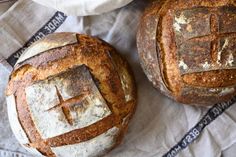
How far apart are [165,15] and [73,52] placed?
0.72ft

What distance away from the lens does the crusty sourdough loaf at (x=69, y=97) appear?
985 millimetres

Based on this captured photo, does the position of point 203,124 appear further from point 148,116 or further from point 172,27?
point 172,27

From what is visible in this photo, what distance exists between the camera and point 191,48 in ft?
3.15

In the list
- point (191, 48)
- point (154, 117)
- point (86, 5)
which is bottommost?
point (154, 117)

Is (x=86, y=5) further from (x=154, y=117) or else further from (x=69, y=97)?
(x=154, y=117)

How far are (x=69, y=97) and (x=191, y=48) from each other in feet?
0.92

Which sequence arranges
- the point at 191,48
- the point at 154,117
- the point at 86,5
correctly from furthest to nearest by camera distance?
the point at 154,117 → the point at 86,5 → the point at 191,48

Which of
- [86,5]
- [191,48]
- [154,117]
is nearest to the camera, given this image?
[191,48]

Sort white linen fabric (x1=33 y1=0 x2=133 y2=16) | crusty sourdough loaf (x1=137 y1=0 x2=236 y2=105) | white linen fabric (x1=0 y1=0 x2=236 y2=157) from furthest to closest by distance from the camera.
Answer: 1. white linen fabric (x1=0 y1=0 x2=236 y2=157)
2. white linen fabric (x1=33 y1=0 x2=133 y2=16)
3. crusty sourdough loaf (x1=137 y1=0 x2=236 y2=105)

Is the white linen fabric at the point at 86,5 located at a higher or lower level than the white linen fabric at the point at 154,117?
higher

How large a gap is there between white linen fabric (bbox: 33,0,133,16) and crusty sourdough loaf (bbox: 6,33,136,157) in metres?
0.06

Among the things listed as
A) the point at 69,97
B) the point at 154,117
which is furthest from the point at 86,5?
the point at 154,117

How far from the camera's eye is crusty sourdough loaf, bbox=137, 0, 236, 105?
37.6 inches

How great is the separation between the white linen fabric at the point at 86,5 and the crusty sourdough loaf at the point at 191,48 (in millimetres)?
87
